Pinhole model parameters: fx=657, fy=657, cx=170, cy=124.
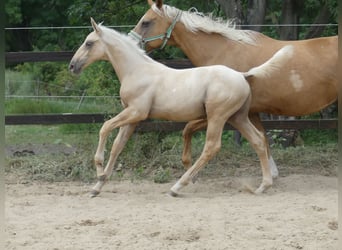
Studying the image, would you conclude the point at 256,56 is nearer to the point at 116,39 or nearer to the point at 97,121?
the point at 116,39

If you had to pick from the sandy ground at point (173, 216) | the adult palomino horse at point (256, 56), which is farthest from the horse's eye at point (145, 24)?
the sandy ground at point (173, 216)

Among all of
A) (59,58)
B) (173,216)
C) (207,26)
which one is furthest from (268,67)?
(59,58)

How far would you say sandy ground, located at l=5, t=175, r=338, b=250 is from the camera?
4.71 metres

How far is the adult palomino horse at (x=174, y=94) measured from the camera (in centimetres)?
636

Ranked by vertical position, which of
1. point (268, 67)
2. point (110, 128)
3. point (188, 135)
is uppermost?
point (268, 67)

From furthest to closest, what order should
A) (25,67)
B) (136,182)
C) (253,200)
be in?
(25,67) → (136,182) → (253,200)

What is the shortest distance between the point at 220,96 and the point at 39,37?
14.3m

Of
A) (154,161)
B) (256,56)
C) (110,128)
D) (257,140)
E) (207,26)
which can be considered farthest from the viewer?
(154,161)

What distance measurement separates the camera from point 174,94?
6473 mm

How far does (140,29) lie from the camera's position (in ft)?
23.4

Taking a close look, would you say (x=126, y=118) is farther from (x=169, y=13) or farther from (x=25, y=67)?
(x=25, y=67)

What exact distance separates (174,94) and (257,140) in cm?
96

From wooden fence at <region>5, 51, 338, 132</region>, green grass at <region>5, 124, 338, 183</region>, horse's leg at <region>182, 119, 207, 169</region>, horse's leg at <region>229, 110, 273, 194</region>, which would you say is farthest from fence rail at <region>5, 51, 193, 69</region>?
horse's leg at <region>229, 110, 273, 194</region>

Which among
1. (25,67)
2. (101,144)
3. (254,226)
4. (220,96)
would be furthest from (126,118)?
(25,67)
